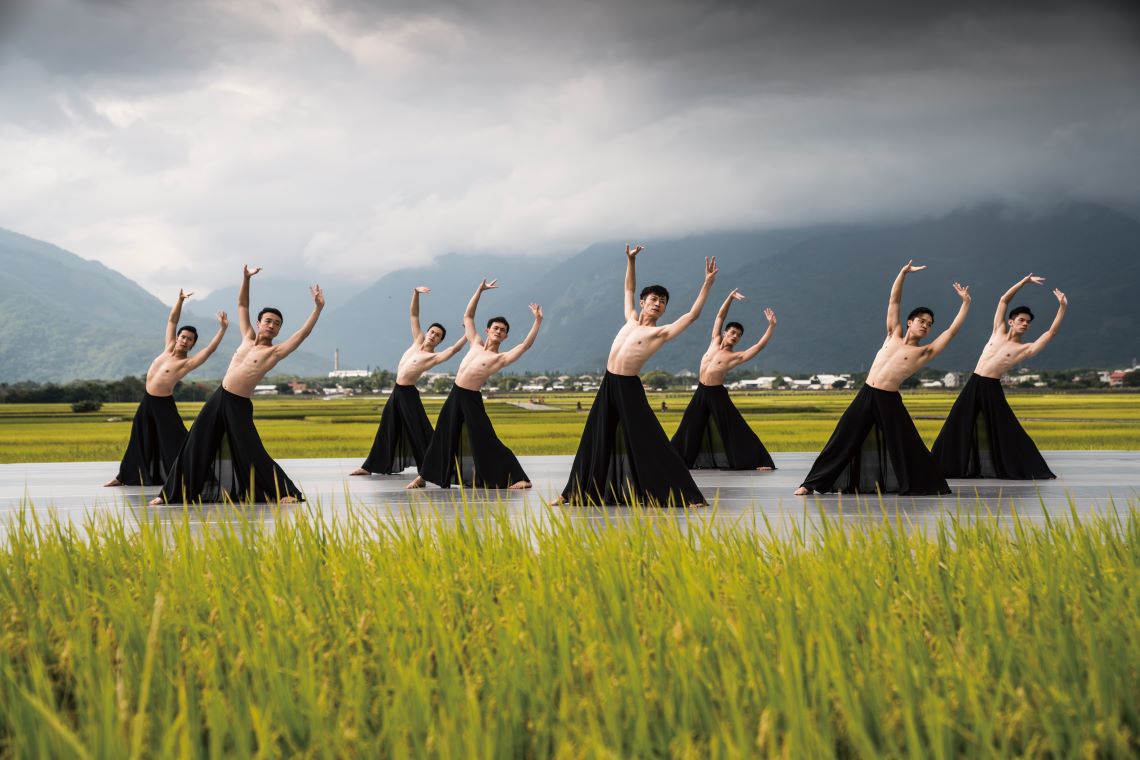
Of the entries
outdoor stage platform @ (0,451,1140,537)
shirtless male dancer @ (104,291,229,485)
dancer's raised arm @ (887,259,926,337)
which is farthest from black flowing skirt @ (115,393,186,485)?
dancer's raised arm @ (887,259,926,337)

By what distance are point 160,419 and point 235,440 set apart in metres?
2.95

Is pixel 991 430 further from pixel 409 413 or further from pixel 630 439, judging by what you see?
pixel 409 413

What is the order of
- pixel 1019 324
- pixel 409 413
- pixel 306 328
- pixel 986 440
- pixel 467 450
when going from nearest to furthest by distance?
1. pixel 306 328
2. pixel 467 450
3. pixel 1019 324
4. pixel 986 440
5. pixel 409 413

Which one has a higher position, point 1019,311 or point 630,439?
point 1019,311

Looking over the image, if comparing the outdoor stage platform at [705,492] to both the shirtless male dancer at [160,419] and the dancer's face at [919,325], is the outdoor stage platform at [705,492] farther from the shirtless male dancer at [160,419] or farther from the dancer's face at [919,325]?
the dancer's face at [919,325]

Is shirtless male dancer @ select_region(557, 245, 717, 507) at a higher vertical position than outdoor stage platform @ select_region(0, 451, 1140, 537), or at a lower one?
higher

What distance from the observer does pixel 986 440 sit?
13.5m

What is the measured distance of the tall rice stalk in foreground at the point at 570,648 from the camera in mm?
3004

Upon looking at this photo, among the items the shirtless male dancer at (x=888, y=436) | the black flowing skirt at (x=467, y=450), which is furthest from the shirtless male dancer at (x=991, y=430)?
the black flowing skirt at (x=467, y=450)

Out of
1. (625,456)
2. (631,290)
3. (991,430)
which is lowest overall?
(991,430)

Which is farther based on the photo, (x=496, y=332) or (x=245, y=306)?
(x=496, y=332)

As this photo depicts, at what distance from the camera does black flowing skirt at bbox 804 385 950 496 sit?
1099cm

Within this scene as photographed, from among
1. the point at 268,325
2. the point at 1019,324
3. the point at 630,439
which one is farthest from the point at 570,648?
the point at 1019,324

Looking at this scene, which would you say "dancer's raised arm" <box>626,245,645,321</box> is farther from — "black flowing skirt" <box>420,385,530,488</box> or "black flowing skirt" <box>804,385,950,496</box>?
"black flowing skirt" <box>420,385,530,488</box>
